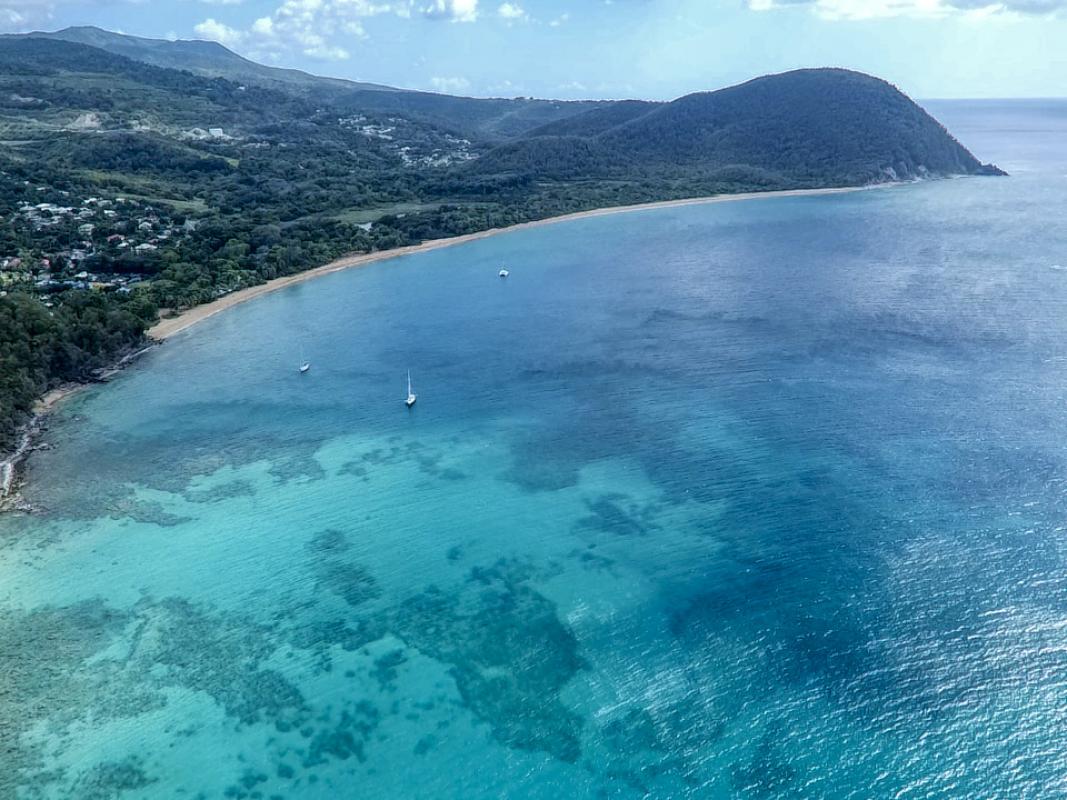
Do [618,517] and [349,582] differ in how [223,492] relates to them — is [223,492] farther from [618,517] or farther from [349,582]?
[618,517]

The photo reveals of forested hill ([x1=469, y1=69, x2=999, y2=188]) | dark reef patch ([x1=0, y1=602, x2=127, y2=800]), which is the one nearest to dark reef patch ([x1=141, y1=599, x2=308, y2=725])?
dark reef patch ([x1=0, y1=602, x2=127, y2=800])

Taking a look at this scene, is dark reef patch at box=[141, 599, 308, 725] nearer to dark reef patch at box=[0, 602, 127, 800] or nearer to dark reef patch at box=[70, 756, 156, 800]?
dark reef patch at box=[0, 602, 127, 800]

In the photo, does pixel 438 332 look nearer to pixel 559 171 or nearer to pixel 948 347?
pixel 948 347

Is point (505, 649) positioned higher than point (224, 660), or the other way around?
point (505, 649)

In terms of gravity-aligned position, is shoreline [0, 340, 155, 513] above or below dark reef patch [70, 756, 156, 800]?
above

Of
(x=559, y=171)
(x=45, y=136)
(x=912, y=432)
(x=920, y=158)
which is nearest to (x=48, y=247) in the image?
(x=45, y=136)

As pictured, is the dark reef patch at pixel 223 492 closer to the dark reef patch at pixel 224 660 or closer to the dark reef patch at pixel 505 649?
the dark reef patch at pixel 224 660

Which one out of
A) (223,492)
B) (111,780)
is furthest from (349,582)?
(223,492)
